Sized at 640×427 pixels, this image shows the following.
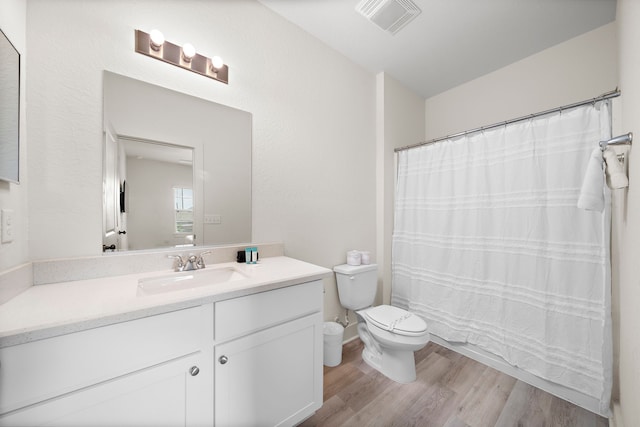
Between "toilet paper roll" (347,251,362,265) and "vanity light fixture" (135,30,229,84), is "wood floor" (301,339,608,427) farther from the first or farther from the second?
"vanity light fixture" (135,30,229,84)

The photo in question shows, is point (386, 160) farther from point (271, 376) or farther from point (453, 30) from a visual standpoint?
point (271, 376)

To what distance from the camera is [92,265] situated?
1084 mm

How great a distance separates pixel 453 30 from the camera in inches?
71.9

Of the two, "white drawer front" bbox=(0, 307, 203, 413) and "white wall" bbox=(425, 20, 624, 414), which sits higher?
"white wall" bbox=(425, 20, 624, 414)

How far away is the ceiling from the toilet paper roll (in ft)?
5.83

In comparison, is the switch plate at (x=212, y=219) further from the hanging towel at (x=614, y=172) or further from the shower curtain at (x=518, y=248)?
the hanging towel at (x=614, y=172)

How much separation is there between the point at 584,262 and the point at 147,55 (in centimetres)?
272

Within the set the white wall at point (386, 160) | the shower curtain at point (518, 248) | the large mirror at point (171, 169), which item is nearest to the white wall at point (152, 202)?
the large mirror at point (171, 169)

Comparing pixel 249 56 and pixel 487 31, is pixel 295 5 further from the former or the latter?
pixel 487 31

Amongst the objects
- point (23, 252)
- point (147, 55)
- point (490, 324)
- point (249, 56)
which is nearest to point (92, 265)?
point (23, 252)

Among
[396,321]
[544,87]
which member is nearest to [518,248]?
[396,321]

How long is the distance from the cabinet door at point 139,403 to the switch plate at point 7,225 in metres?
0.58

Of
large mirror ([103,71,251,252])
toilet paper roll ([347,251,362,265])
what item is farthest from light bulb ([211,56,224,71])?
toilet paper roll ([347,251,362,265])

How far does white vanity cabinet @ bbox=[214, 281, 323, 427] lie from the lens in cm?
94
